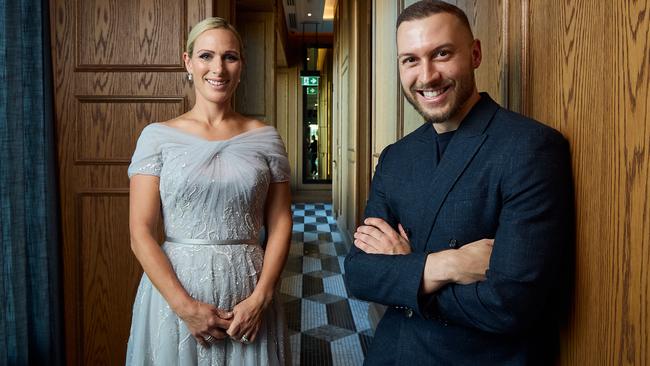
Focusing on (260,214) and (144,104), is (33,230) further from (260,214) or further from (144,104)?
(260,214)

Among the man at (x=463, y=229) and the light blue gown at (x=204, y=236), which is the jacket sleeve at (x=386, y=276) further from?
the light blue gown at (x=204, y=236)

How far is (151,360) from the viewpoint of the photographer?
163 cm

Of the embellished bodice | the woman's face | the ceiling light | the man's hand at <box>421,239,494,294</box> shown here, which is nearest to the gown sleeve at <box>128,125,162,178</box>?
the embellished bodice

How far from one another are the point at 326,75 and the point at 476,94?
10.8 metres

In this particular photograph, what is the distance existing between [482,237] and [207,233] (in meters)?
0.93

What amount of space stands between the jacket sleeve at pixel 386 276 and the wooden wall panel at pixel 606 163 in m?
0.34

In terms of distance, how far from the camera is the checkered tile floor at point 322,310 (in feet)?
10.3

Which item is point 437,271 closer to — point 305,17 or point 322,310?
point 322,310

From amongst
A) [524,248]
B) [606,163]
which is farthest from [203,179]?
[606,163]

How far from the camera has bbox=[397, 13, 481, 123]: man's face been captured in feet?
3.54

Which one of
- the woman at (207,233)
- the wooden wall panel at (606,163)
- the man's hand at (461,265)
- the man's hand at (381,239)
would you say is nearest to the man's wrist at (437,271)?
the man's hand at (461,265)

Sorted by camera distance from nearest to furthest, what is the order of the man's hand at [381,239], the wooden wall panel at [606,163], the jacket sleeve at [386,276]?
the wooden wall panel at [606,163]
the jacket sleeve at [386,276]
the man's hand at [381,239]

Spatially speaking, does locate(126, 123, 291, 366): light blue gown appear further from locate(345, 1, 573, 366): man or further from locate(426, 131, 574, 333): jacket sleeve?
locate(426, 131, 574, 333): jacket sleeve

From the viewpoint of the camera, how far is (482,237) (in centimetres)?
106
